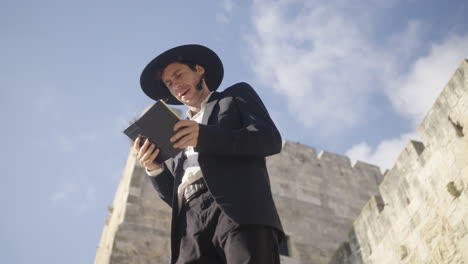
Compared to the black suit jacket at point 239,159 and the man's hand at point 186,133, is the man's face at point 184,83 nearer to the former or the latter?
the black suit jacket at point 239,159

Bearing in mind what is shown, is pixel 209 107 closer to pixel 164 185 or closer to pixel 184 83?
pixel 184 83

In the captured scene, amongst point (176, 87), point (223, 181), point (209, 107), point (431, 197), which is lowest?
point (223, 181)

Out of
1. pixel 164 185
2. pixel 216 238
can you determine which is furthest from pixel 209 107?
pixel 216 238

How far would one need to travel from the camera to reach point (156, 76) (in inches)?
136

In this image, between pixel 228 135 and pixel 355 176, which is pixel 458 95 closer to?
pixel 228 135

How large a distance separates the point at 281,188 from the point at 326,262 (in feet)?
5.98

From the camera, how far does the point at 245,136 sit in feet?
8.49

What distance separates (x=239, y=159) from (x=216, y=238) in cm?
46

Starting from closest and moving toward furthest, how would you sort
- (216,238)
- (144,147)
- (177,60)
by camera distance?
(216,238) → (144,147) → (177,60)

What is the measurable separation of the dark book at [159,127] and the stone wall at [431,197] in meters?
4.05

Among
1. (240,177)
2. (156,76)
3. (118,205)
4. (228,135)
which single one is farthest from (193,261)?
(118,205)

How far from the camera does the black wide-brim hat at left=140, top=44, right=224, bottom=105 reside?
3.32 metres

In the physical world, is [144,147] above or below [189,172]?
above

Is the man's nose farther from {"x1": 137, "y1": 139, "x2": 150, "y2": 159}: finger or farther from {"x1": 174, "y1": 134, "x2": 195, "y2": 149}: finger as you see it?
{"x1": 174, "y1": 134, "x2": 195, "y2": 149}: finger
